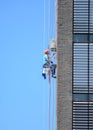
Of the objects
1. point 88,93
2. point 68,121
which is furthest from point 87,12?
point 68,121

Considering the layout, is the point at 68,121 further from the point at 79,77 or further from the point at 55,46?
the point at 55,46

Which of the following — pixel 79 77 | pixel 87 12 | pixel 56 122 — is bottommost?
pixel 56 122

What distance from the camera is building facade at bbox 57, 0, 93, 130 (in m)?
14.7

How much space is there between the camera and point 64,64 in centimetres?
1480

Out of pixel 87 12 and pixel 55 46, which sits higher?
pixel 87 12

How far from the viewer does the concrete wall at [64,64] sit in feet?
48.0

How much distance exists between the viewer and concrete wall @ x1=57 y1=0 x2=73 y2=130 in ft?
48.0

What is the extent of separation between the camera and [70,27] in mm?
14945

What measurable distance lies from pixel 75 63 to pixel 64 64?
38cm

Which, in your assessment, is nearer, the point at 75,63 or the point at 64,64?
the point at 64,64

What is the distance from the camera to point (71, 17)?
15.0m

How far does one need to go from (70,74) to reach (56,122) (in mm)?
1517

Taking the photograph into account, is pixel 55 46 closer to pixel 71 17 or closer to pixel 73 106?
pixel 71 17

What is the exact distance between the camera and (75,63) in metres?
15.0
